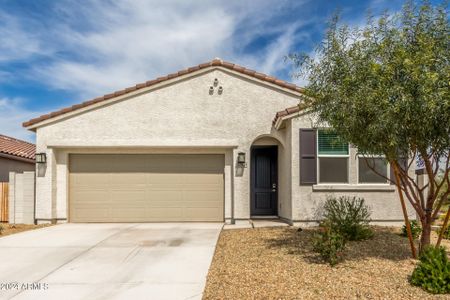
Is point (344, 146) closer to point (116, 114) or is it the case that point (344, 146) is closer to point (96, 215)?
point (116, 114)

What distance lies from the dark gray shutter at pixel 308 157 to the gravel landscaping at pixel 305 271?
2475 millimetres

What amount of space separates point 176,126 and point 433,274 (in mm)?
8715

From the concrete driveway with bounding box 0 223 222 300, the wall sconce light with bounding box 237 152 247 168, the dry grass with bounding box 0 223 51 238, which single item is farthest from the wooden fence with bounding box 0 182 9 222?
the wall sconce light with bounding box 237 152 247 168

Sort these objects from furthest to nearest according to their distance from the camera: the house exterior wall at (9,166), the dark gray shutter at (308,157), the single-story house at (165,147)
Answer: the house exterior wall at (9,166)
the single-story house at (165,147)
the dark gray shutter at (308,157)

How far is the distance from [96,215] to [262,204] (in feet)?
19.6

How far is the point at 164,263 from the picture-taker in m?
6.75

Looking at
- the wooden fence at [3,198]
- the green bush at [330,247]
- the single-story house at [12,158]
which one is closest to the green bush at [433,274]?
the green bush at [330,247]

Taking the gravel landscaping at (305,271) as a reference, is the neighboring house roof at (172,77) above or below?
above

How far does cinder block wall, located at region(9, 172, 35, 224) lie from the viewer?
39.6 feet

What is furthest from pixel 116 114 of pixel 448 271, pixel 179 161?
pixel 448 271

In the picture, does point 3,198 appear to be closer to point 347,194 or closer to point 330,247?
point 330,247

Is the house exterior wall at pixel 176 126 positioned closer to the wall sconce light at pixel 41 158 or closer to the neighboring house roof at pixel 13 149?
the wall sconce light at pixel 41 158

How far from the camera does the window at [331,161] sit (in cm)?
1084

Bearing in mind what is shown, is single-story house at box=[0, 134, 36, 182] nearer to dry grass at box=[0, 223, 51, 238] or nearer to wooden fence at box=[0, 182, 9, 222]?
wooden fence at box=[0, 182, 9, 222]
